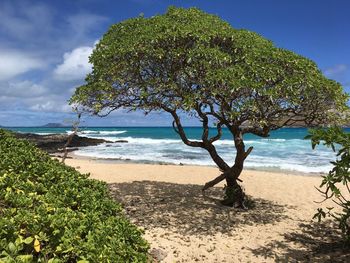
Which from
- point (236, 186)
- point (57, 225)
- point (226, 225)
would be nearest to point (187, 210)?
point (226, 225)

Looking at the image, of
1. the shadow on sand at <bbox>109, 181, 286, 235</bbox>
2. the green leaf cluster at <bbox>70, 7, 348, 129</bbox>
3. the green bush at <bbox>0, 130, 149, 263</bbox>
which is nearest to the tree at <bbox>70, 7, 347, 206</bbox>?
the green leaf cluster at <bbox>70, 7, 348, 129</bbox>

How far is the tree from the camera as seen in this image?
36.3 feet

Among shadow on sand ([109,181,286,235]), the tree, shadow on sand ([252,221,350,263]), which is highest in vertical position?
the tree

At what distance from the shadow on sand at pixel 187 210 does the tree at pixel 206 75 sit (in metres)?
2.82

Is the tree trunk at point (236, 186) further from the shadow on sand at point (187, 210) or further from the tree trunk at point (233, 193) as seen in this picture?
the shadow on sand at point (187, 210)

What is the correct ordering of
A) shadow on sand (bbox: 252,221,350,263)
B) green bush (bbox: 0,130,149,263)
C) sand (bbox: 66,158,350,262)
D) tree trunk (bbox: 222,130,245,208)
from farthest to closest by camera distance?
1. tree trunk (bbox: 222,130,245,208)
2. sand (bbox: 66,158,350,262)
3. shadow on sand (bbox: 252,221,350,263)
4. green bush (bbox: 0,130,149,263)

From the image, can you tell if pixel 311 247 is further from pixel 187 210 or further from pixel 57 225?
pixel 57 225

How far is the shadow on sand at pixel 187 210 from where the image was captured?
11930mm

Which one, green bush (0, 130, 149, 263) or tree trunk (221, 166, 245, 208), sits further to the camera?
tree trunk (221, 166, 245, 208)

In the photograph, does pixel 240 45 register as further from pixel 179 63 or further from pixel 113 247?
pixel 113 247

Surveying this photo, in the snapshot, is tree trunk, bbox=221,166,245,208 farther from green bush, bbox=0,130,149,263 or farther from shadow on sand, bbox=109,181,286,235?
green bush, bbox=0,130,149,263

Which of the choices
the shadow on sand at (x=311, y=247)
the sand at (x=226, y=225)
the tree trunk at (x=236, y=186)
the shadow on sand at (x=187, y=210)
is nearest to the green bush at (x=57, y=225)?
the sand at (x=226, y=225)

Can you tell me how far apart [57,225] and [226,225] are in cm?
884

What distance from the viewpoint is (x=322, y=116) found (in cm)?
1309
